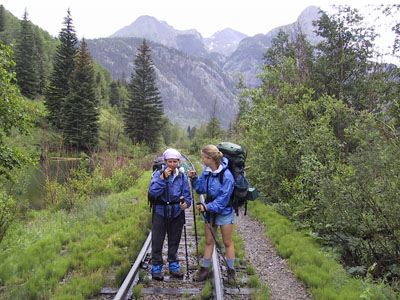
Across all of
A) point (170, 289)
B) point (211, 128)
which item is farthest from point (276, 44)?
point (170, 289)

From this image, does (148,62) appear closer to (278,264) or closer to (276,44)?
(276,44)

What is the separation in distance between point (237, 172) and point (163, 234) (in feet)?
5.08

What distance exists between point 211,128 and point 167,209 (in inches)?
1239

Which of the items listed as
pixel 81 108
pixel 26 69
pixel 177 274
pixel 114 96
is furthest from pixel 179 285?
pixel 114 96

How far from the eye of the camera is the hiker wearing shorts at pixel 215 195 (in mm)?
3779

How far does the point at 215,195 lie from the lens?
12.7 ft

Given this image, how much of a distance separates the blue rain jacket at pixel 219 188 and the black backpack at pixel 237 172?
8 cm

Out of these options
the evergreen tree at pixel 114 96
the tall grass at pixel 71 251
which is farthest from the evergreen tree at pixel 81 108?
the evergreen tree at pixel 114 96

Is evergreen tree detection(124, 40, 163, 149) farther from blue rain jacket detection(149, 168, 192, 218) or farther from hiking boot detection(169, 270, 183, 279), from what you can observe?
hiking boot detection(169, 270, 183, 279)

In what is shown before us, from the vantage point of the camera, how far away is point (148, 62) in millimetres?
34906

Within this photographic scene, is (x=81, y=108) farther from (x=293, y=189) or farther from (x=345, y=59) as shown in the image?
(x=293, y=189)

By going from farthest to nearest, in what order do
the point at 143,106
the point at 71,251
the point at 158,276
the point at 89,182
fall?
the point at 143,106 < the point at 89,182 < the point at 71,251 < the point at 158,276

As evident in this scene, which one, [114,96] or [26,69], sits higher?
[26,69]

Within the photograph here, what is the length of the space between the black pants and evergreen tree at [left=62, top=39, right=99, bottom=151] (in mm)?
27748
